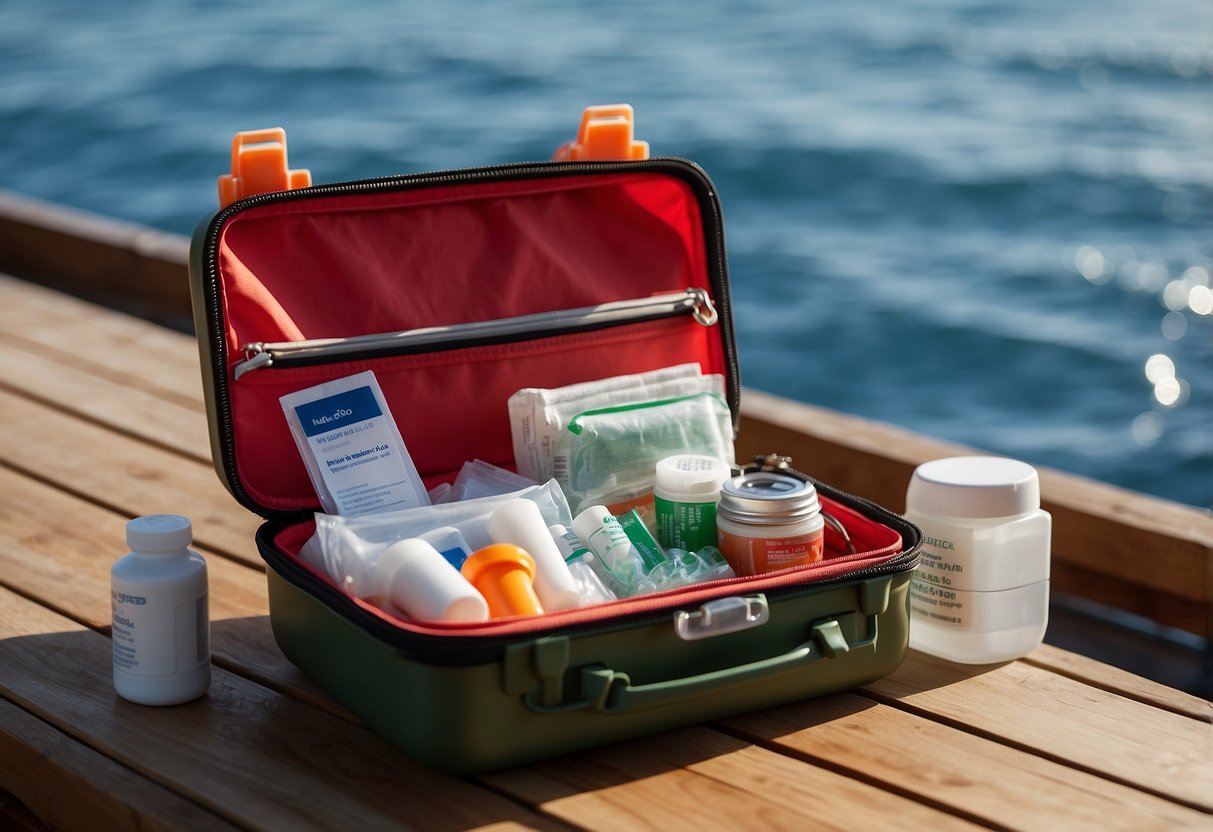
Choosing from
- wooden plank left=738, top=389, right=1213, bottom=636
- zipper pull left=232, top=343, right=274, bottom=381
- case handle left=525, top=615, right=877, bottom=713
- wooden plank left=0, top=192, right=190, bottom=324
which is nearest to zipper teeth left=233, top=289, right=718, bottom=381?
zipper pull left=232, top=343, right=274, bottom=381

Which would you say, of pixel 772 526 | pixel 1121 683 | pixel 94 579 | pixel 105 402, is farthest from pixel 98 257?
pixel 1121 683

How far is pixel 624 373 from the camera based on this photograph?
4.85 feet

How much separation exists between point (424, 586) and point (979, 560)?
1.65 ft

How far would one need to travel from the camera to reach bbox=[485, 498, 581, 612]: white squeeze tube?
3.72ft

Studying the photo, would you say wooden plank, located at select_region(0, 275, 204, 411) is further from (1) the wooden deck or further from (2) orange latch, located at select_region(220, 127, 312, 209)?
(2) orange latch, located at select_region(220, 127, 312, 209)

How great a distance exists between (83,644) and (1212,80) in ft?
24.6

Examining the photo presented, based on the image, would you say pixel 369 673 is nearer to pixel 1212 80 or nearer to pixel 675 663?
pixel 675 663

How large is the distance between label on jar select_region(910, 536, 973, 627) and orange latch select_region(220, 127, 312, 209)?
2.25 ft

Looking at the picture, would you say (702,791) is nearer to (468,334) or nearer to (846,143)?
(468,334)

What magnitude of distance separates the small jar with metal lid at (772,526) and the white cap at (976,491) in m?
0.11

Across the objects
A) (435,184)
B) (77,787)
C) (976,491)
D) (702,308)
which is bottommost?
(77,787)

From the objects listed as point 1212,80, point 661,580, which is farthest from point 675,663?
point 1212,80

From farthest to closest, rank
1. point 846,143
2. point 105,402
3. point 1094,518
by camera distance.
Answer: point 846,143 → point 105,402 → point 1094,518

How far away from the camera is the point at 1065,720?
1.21 metres
